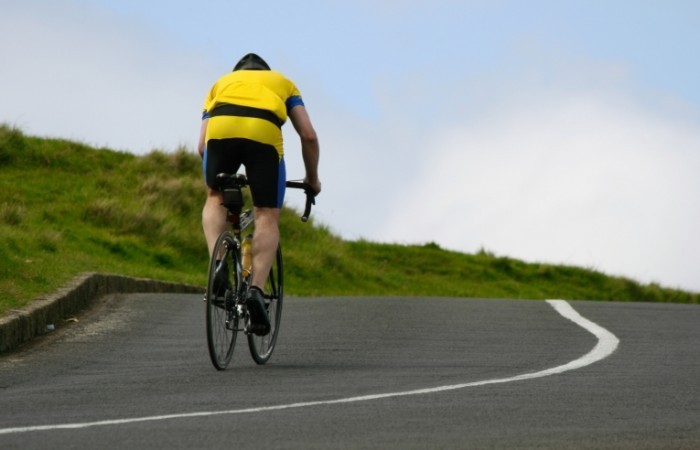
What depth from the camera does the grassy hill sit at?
25438mm

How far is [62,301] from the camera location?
15156mm

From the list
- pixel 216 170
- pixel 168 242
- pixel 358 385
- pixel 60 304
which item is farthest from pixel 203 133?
pixel 168 242

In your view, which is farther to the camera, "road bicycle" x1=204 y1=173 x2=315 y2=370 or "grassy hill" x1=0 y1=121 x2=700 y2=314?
"grassy hill" x1=0 y1=121 x2=700 y2=314

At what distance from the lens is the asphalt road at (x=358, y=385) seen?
714 centimetres

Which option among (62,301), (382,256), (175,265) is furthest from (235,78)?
(382,256)

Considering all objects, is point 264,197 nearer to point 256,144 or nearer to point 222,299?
point 256,144

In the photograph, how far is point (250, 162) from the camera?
10.4 meters

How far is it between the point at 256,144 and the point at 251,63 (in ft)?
2.28

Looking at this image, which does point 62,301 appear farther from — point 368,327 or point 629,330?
point 629,330

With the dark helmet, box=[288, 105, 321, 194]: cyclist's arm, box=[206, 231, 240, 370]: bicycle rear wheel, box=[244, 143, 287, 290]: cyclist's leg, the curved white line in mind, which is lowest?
the curved white line

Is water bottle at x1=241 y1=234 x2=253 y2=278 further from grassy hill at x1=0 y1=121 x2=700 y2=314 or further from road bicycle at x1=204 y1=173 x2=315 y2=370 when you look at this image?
grassy hill at x1=0 y1=121 x2=700 y2=314

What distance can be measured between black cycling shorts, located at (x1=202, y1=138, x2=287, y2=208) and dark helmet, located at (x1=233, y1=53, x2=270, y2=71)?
634 mm

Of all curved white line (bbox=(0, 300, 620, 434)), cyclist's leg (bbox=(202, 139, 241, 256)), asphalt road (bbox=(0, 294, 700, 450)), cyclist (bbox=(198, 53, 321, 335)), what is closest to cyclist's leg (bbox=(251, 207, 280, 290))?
cyclist (bbox=(198, 53, 321, 335))

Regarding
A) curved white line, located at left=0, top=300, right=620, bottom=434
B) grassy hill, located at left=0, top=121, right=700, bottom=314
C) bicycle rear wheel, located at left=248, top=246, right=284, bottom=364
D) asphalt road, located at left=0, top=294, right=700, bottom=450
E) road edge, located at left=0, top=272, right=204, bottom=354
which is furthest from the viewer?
grassy hill, located at left=0, top=121, right=700, bottom=314
